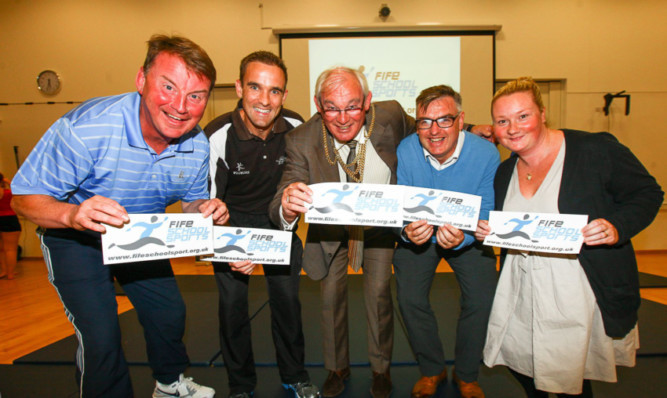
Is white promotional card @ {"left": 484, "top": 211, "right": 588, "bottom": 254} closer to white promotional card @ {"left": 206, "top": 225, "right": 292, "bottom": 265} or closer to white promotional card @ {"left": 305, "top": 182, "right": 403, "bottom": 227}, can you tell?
white promotional card @ {"left": 305, "top": 182, "right": 403, "bottom": 227}

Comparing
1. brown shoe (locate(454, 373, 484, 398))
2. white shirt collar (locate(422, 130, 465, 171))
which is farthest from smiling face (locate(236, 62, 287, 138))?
brown shoe (locate(454, 373, 484, 398))

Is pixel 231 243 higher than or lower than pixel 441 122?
lower

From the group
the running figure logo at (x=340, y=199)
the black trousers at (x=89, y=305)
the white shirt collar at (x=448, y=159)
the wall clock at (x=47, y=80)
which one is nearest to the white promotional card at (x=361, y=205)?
the running figure logo at (x=340, y=199)

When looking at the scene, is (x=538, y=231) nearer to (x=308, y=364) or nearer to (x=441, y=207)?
(x=441, y=207)

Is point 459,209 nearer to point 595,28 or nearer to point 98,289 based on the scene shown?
point 98,289

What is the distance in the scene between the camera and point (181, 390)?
2197mm

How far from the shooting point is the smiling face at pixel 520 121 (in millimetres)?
1661

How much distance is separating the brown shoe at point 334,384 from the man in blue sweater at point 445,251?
483 mm

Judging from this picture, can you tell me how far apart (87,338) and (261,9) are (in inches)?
253

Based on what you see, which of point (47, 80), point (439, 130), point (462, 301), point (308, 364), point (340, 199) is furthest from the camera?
point (47, 80)

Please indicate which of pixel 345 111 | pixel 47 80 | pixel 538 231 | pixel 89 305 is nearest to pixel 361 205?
pixel 345 111

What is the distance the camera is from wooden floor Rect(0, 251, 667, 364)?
3.33 meters

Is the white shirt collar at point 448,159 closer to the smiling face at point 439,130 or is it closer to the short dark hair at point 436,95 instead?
the smiling face at point 439,130

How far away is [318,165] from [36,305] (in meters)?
4.64
